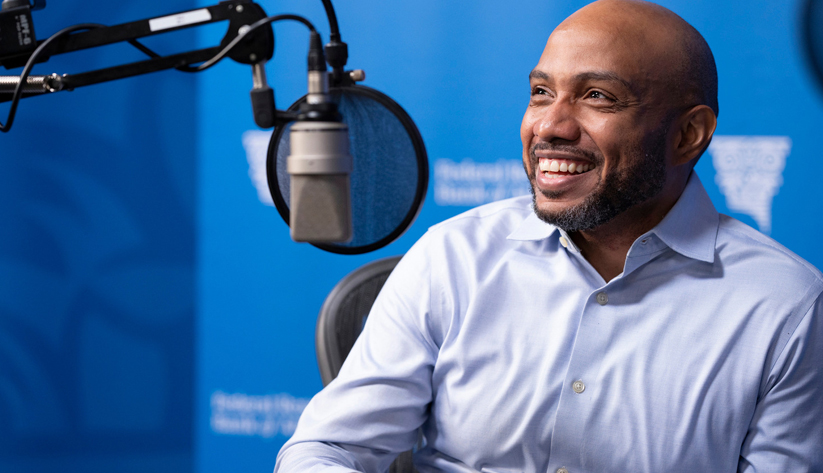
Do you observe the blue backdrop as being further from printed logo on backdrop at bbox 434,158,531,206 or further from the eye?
the eye

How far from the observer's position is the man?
1.06 metres

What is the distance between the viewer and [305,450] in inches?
43.8

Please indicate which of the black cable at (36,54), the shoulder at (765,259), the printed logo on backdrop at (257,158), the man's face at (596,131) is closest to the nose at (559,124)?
the man's face at (596,131)

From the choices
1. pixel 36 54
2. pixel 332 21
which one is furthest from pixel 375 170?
pixel 36 54

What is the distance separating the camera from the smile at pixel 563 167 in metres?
1.19

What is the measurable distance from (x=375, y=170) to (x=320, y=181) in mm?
513

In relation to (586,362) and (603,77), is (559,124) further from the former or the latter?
(586,362)

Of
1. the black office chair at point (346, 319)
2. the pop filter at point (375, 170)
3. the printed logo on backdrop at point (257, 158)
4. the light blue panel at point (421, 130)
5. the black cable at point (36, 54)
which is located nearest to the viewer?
the black cable at point (36, 54)

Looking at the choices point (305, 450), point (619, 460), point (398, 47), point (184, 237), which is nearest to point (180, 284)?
point (184, 237)

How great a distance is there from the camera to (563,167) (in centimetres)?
120

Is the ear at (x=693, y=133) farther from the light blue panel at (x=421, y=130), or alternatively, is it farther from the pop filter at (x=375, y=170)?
the light blue panel at (x=421, y=130)

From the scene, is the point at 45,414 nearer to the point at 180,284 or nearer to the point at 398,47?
the point at 180,284

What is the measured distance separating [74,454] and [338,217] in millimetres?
2226

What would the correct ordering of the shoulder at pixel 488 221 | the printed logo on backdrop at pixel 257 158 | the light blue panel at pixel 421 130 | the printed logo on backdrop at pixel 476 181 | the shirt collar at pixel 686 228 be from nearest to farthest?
the shirt collar at pixel 686 228, the shoulder at pixel 488 221, the light blue panel at pixel 421 130, the printed logo on backdrop at pixel 476 181, the printed logo on backdrop at pixel 257 158
